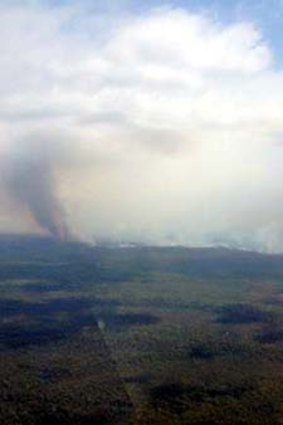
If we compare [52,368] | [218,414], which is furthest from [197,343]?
[218,414]

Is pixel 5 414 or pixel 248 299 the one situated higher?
pixel 248 299

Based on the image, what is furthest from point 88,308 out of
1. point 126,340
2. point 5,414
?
point 5,414

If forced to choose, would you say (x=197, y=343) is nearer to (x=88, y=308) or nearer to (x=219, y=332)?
(x=219, y=332)

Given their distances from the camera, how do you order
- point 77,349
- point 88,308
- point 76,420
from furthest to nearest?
point 88,308 → point 77,349 → point 76,420

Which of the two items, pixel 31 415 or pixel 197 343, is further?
pixel 197 343

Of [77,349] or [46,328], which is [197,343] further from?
[46,328]

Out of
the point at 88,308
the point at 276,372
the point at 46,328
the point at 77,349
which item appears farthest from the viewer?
the point at 88,308
